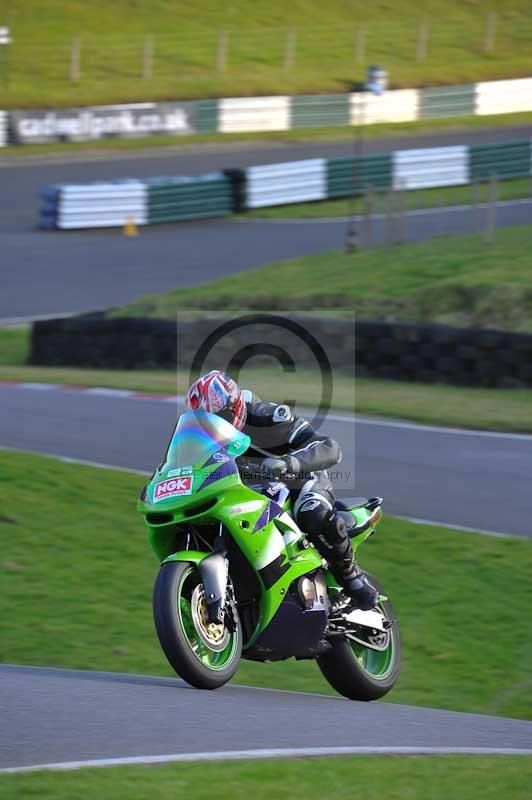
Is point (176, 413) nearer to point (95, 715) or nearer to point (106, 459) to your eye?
point (106, 459)

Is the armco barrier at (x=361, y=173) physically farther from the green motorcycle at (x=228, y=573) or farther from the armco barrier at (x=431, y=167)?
the green motorcycle at (x=228, y=573)

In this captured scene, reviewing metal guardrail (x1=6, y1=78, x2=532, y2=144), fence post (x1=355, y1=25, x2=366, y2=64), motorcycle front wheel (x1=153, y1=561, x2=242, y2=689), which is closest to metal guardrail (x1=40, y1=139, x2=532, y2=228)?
metal guardrail (x1=6, y1=78, x2=532, y2=144)

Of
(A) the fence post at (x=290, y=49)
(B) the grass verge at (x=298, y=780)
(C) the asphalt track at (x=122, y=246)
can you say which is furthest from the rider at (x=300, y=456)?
(A) the fence post at (x=290, y=49)

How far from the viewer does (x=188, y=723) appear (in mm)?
5078

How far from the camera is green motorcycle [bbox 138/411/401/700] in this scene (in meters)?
5.61

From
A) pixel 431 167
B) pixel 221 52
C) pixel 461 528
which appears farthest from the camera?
pixel 221 52

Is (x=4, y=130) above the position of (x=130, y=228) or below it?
above

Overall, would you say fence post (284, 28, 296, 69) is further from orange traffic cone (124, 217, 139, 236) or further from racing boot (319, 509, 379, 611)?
racing boot (319, 509, 379, 611)


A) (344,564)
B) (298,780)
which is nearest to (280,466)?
(344,564)

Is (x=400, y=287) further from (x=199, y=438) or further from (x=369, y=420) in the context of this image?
(x=199, y=438)

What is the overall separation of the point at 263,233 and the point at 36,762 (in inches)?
872

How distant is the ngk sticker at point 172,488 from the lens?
5.67 m

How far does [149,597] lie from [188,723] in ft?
11.3

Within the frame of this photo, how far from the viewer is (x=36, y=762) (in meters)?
4.44
